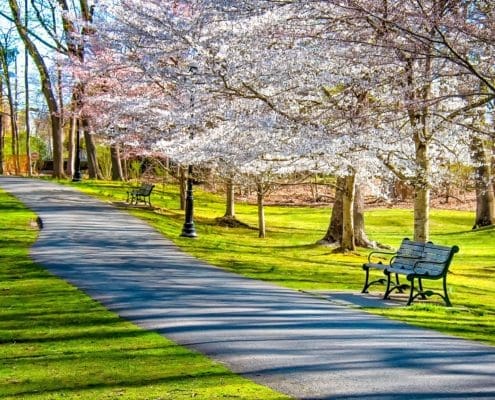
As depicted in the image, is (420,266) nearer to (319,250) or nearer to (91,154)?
(319,250)

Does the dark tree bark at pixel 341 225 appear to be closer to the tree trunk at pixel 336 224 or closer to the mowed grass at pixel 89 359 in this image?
the tree trunk at pixel 336 224

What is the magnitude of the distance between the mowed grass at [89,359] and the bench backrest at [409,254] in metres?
4.95

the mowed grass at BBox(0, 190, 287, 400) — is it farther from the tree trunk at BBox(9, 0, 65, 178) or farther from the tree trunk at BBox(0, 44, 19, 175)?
the tree trunk at BBox(0, 44, 19, 175)

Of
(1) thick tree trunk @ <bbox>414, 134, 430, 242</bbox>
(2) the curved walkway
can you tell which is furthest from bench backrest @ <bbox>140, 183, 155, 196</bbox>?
(1) thick tree trunk @ <bbox>414, 134, 430, 242</bbox>

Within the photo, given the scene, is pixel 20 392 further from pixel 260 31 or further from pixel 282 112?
pixel 282 112

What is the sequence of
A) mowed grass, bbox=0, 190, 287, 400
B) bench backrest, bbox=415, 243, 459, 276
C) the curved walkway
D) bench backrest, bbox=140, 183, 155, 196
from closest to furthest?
mowed grass, bbox=0, 190, 287, 400
the curved walkway
bench backrest, bbox=415, 243, 459, 276
bench backrest, bbox=140, 183, 155, 196

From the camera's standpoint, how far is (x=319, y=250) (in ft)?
66.1

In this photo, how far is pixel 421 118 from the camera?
12969 millimetres

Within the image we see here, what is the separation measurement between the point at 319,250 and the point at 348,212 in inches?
81.1

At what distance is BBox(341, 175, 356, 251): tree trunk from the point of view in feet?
59.6

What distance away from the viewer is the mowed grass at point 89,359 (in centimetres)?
537

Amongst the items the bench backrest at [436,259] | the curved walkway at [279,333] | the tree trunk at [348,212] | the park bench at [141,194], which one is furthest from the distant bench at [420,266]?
the park bench at [141,194]

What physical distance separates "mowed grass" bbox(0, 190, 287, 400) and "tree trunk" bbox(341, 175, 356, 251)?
9692 mm

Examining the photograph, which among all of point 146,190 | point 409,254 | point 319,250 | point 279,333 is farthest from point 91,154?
A: point 279,333
